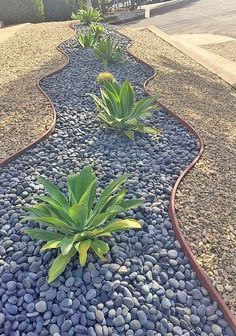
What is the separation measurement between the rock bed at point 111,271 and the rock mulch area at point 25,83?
1.51 ft

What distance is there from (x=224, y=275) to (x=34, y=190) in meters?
1.86

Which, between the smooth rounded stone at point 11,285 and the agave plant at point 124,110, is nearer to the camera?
the smooth rounded stone at point 11,285

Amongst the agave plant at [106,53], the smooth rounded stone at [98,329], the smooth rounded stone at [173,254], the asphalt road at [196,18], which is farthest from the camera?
the asphalt road at [196,18]

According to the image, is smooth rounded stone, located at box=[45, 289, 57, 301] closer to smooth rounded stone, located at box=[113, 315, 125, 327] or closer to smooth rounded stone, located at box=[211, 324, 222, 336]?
smooth rounded stone, located at box=[113, 315, 125, 327]

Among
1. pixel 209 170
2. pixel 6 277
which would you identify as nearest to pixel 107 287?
pixel 6 277

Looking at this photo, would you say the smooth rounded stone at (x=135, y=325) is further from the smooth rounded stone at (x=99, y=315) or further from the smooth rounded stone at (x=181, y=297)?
the smooth rounded stone at (x=181, y=297)

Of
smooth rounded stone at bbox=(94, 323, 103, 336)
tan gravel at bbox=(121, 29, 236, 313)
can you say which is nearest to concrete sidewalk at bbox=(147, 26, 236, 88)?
tan gravel at bbox=(121, 29, 236, 313)

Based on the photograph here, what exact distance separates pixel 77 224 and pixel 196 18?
18.5 metres

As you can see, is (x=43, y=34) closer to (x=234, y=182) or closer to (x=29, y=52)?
(x=29, y=52)

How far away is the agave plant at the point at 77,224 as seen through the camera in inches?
105

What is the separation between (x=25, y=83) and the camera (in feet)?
20.4

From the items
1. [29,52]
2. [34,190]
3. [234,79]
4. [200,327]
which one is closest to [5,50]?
[29,52]

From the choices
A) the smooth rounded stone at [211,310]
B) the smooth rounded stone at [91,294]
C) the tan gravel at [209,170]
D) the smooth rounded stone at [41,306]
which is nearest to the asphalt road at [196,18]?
the tan gravel at [209,170]

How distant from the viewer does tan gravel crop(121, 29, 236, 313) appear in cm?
301
